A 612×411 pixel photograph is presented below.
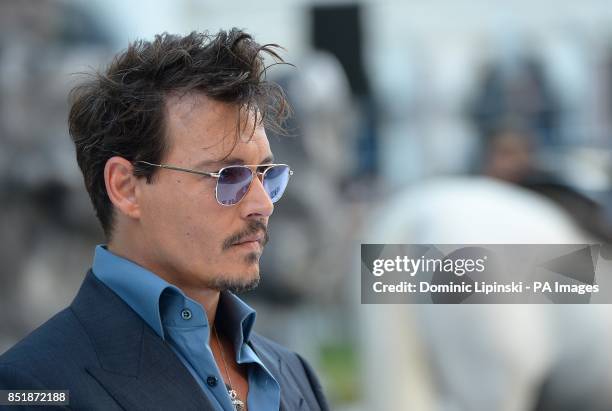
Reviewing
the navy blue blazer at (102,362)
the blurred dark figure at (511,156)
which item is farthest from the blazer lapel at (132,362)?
the blurred dark figure at (511,156)

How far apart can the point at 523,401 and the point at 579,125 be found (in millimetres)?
5111

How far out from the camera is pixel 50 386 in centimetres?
117

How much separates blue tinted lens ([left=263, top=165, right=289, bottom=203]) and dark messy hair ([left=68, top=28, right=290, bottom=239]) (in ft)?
0.25

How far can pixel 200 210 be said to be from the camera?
4.36 feet

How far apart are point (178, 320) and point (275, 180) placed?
24 centimetres

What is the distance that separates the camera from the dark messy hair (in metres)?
1.31

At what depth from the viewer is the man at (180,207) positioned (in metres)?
1.27

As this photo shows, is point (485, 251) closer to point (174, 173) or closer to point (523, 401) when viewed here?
point (523, 401)

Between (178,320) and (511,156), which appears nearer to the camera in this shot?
(178,320)

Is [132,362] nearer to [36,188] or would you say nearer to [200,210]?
[200,210]

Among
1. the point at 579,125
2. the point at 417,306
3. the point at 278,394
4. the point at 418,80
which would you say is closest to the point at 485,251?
the point at 417,306

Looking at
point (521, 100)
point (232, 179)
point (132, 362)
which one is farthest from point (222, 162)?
point (521, 100)

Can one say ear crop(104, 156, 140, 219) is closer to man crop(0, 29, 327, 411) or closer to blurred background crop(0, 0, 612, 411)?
man crop(0, 29, 327, 411)

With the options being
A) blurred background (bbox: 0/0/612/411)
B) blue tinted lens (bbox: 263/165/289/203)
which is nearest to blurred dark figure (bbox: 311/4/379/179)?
blurred background (bbox: 0/0/612/411)
